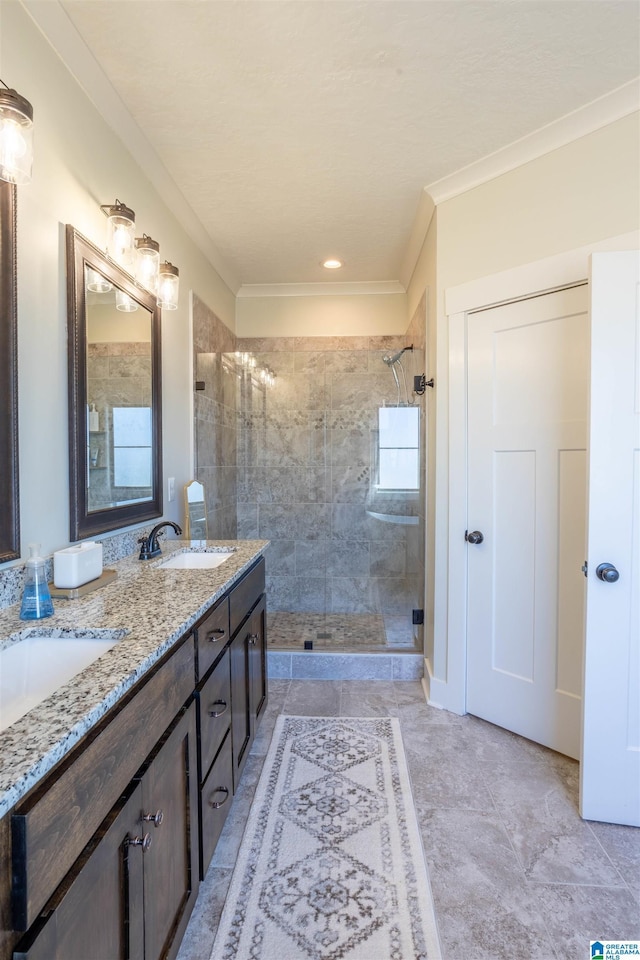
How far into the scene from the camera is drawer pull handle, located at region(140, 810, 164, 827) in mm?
934

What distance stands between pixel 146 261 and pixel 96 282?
0.33 meters

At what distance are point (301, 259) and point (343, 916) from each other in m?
3.37

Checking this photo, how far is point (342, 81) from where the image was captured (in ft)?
5.40

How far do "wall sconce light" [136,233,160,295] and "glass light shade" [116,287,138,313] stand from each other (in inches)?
3.9

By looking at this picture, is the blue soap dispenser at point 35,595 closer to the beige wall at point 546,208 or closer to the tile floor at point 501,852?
the tile floor at point 501,852

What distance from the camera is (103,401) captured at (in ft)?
5.67

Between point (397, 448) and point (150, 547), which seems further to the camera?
point (397, 448)

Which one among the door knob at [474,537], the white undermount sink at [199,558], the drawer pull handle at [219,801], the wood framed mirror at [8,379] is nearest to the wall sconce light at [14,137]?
the wood framed mirror at [8,379]

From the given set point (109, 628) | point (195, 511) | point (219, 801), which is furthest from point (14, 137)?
point (219, 801)

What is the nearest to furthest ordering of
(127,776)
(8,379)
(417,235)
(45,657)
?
(127,776)
(45,657)
(8,379)
(417,235)

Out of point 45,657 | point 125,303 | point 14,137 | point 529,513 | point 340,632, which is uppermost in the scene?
point 14,137

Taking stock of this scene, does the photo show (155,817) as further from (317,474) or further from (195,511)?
(317,474)

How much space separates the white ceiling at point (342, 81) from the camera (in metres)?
1.41

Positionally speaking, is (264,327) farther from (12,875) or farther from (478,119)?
(12,875)
